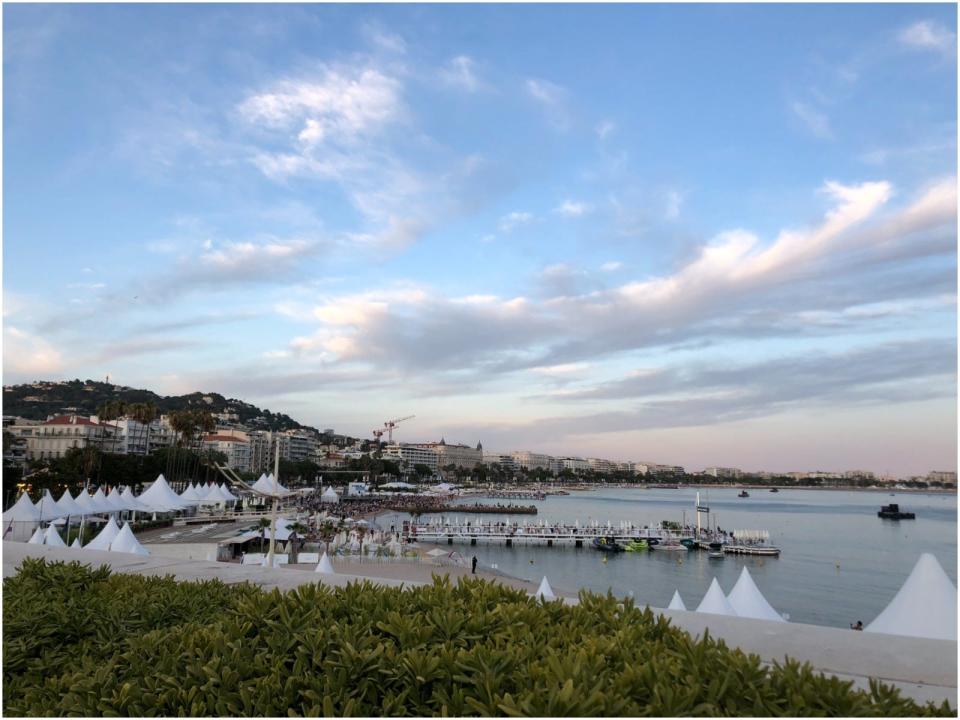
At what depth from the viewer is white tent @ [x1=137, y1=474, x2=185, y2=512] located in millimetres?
33612

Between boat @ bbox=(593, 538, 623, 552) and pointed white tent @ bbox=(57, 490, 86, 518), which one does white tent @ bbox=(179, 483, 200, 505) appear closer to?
pointed white tent @ bbox=(57, 490, 86, 518)

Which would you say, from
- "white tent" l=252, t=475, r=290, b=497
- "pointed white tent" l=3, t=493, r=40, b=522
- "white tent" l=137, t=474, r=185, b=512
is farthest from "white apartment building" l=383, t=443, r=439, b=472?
"pointed white tent" l=3, t=493, r=40, b=522

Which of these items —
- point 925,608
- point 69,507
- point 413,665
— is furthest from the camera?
point 69,507

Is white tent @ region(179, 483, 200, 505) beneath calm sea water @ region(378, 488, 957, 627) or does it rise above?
above

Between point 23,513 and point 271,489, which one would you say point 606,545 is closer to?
point 271,489

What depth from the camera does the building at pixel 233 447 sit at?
4547 inches

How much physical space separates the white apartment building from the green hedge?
173731 millimetres

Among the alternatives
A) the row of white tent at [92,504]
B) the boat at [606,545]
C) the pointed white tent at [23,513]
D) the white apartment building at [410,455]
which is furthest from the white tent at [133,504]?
the white apartment building at [410,455]

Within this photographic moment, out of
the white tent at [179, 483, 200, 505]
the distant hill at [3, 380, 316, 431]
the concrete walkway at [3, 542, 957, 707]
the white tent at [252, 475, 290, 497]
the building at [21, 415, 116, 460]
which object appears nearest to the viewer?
the concrete walkway at [3, 542, 957, 707]

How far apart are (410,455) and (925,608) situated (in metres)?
180

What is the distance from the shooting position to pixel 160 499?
3444cm

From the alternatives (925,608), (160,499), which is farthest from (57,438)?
(925,608)

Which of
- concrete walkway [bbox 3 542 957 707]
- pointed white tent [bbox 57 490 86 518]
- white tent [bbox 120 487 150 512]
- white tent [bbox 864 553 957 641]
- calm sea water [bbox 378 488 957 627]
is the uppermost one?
concrete walkway [bbox 3 542 957 707]

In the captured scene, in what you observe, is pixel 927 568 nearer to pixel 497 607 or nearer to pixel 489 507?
pixel 497 607
